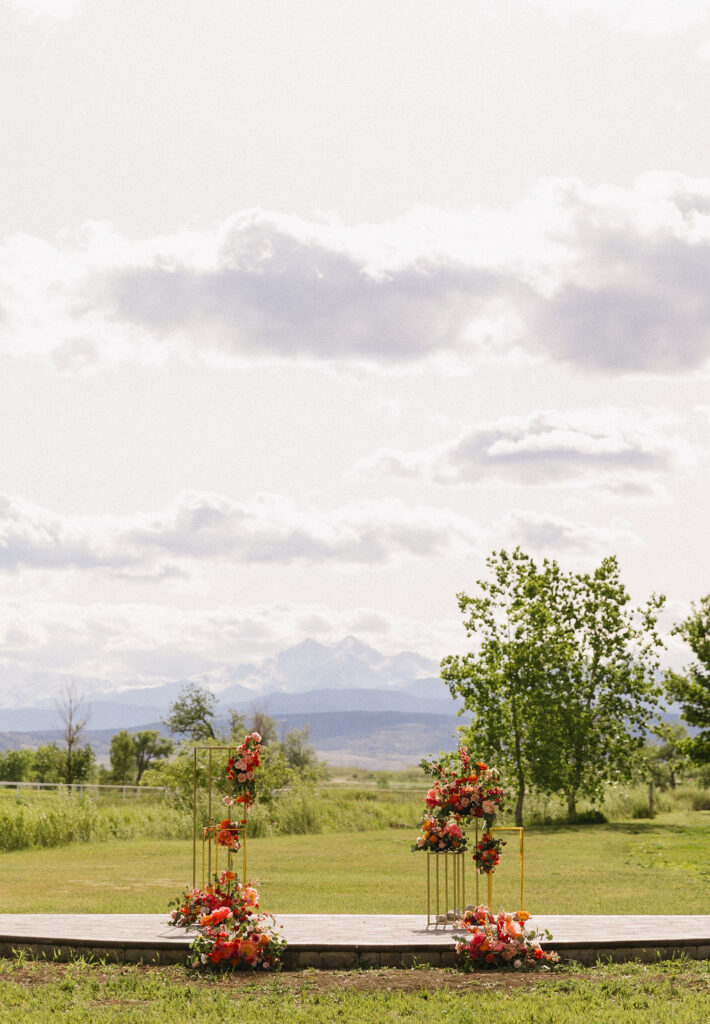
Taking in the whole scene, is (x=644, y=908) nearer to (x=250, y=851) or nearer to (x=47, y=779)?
(x=250, y=851)

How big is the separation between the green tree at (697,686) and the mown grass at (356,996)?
79.6 feet

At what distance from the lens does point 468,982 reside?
945cm

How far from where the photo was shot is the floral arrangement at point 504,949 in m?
9.96

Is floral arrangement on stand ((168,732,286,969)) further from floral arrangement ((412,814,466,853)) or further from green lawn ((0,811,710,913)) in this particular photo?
green lawn ((0,811,710,913))

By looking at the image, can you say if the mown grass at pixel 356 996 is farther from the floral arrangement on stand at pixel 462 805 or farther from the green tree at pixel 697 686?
the green tree at pixel 697 686

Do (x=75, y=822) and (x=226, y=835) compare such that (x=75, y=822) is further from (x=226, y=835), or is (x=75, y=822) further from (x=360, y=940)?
(x=360, y=940)

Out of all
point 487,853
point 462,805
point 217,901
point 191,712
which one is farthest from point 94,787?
point 191,712

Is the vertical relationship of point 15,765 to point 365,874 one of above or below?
below

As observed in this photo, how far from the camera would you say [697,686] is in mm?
34000

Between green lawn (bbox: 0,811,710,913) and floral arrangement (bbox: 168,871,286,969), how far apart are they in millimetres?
2948

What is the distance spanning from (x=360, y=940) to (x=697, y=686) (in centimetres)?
2601

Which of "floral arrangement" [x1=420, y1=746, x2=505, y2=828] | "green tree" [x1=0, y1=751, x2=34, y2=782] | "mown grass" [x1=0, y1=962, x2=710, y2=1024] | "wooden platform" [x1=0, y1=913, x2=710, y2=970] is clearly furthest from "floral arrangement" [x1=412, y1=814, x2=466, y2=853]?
"green tree" [x1=0, y1=751, x2=34, y2=782]

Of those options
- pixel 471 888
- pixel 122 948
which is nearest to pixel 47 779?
pixel 471 888

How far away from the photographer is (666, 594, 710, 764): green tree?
32906 mm
